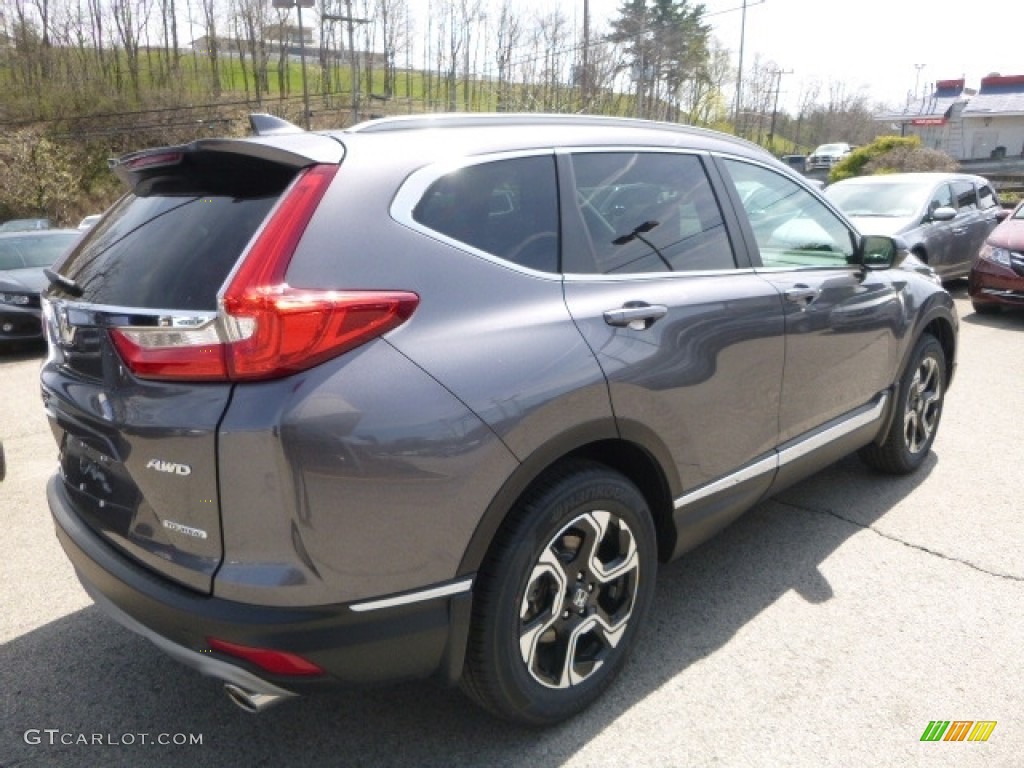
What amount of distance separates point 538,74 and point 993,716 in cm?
3917

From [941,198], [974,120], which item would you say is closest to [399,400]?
[941,198]

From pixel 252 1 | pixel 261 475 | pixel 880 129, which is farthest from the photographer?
pixel 880 129

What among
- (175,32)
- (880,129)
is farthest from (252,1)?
(880,129)

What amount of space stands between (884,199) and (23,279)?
1085cm

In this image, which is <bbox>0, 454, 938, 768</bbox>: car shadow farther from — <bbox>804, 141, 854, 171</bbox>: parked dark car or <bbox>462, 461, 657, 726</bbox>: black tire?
<bbox>804, 141, 854, 171</bbox>: parked dark car

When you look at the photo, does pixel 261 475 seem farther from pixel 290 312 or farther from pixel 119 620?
pixel 119 620

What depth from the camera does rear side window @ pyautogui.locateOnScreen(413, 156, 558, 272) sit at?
213 centimetres

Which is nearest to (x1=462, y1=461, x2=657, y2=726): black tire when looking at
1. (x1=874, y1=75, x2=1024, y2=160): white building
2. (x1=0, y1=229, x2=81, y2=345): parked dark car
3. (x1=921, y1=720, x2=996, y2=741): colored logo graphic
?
(x1=921, y1=720, x2=996, y2=741): colored logo graphic

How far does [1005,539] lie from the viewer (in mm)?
3693

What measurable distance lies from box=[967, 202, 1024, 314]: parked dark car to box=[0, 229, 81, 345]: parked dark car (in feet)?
33.8

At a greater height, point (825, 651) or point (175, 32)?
point (175, 32)

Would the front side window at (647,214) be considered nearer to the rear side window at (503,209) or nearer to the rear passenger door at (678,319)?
the rear passenger door at (678,319)

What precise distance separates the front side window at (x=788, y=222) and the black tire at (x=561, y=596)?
1381 mm

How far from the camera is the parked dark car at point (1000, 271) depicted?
910 cm
